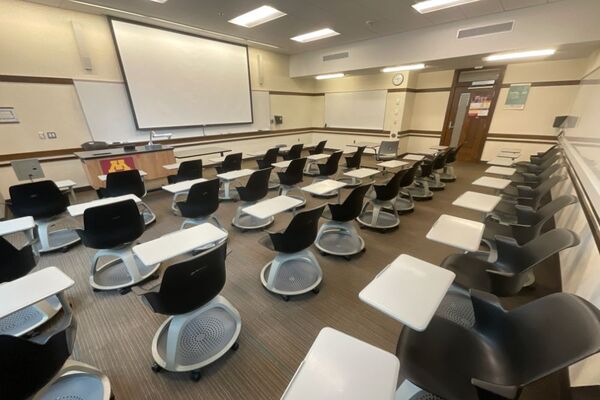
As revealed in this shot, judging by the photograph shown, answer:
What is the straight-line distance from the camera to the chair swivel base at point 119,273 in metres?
2.28

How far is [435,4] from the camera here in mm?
4191

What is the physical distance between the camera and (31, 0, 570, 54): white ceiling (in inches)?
163

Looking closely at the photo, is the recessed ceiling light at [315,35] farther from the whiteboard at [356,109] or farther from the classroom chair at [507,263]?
the classroom chair at [507,263]

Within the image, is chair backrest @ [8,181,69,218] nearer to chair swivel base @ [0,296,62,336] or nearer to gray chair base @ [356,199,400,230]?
chair swivel base @ [0,296,62,336]

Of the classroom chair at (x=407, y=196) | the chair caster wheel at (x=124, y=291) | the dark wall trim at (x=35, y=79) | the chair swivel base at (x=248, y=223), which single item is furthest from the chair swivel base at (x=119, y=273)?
the dark wall trim at (x=35, y=79)

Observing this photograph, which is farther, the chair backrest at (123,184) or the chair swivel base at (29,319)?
the chair backrest at (123,184)

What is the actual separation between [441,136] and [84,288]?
952 cm

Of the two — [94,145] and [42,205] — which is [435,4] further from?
[94,145]

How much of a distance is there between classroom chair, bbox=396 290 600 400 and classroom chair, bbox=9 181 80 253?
3.84m

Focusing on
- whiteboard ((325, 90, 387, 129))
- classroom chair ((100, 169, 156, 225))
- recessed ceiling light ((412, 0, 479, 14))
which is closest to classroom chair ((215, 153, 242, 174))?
classroom chair ((100, 169, 156, 225))

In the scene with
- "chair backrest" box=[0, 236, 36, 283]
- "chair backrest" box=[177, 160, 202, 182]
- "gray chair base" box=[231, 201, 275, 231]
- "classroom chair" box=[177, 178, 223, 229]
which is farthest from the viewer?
"chair backrest" box=[177, 160, 202, 182]

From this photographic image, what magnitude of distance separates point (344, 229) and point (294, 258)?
89 centimetres

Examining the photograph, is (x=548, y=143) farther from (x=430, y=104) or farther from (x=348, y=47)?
(x=348, y=47)

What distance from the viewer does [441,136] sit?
7.97 meters
